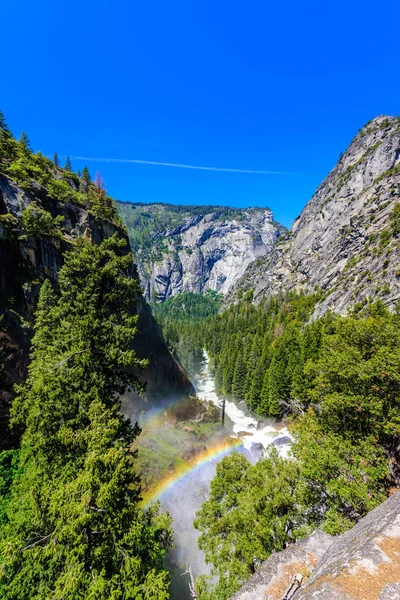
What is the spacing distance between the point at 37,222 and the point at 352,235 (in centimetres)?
11783

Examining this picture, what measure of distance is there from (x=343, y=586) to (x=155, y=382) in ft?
148

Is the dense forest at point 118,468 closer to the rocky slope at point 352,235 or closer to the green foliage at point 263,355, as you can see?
the green foliage at point 263,355

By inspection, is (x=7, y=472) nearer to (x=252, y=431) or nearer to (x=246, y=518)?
(x=246, y=518)

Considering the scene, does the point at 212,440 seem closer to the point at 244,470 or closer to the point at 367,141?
the point at 244,470

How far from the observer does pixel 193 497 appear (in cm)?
3119

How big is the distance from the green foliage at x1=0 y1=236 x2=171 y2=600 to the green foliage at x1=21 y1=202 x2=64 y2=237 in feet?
70.3

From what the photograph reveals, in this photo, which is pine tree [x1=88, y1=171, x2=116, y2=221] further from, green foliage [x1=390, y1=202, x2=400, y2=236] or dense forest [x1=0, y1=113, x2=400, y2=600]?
green foliage [x1=390, y1=202, x2=400, y2=236]

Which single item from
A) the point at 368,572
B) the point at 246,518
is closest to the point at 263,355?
the point at 246,518

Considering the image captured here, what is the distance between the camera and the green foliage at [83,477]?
891 centimetres

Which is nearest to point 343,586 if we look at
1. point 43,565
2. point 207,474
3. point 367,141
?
point 43,565

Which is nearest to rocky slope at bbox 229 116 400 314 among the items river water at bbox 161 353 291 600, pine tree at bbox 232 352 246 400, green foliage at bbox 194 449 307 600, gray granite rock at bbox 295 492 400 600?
pine tree at bbox 232 352 246 400

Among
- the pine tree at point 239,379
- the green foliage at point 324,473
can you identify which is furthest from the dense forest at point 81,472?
the pine tree at point 239,379

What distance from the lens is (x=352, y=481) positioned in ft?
49.1

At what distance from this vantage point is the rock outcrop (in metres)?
5.20
